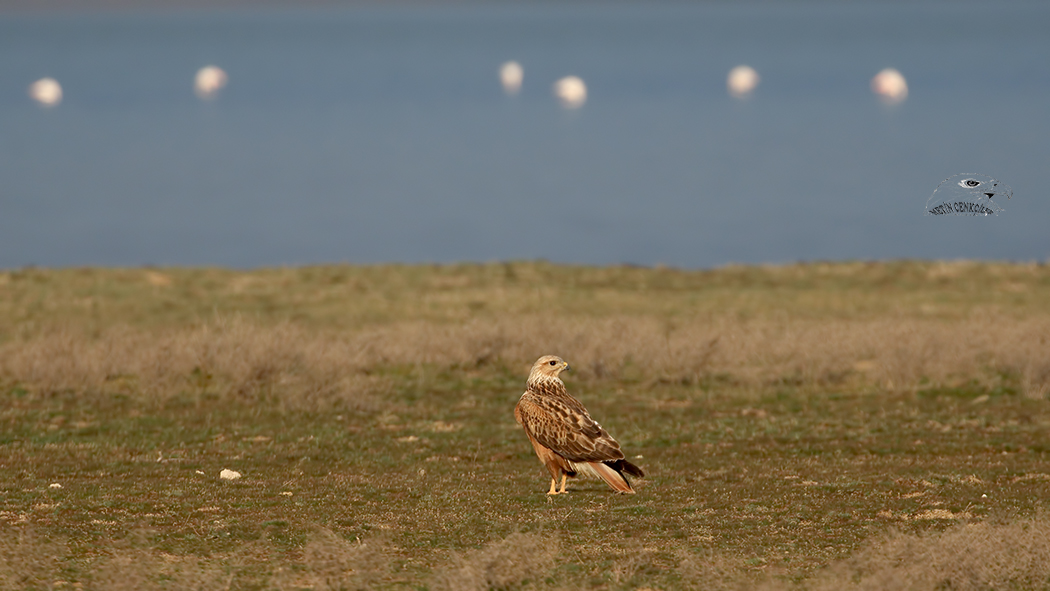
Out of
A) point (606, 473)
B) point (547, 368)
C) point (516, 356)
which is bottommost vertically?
point (606, 473)

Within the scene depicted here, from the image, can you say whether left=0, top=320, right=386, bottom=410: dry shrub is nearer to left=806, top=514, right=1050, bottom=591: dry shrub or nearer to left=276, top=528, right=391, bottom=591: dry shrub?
left=276, top=528, right=391, bottom=591: dry shrub

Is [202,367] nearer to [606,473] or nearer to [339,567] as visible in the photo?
[606,473]

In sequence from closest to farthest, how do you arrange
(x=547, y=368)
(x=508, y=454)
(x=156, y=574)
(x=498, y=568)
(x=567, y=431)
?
(x=498, y=568) → (x=156, y=574) → (x=567, y=431) → (x=547, y=368) → (x=508, y=454)

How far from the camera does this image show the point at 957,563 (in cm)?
945

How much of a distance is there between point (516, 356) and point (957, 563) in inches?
795

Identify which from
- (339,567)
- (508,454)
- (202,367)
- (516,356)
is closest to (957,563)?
(339,567)

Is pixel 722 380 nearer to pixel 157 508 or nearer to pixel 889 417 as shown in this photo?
pixel 889 417

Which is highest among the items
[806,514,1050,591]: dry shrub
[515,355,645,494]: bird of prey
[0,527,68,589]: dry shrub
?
[515,355,645,494]: bird of prey

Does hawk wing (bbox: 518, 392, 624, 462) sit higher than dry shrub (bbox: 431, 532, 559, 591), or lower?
higher

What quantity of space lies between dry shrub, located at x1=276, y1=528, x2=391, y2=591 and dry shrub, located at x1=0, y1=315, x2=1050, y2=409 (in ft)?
41.6

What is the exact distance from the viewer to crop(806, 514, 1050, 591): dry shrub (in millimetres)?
9336

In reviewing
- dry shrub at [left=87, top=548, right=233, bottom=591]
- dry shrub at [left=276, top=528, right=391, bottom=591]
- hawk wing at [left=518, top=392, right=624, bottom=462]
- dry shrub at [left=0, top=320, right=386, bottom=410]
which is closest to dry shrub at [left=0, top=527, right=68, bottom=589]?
dry shrub at [left=87, top=548, right=233, bottom=591]

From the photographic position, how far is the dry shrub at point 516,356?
24516mm

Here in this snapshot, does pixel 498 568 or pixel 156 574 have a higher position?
pixel 498 568
